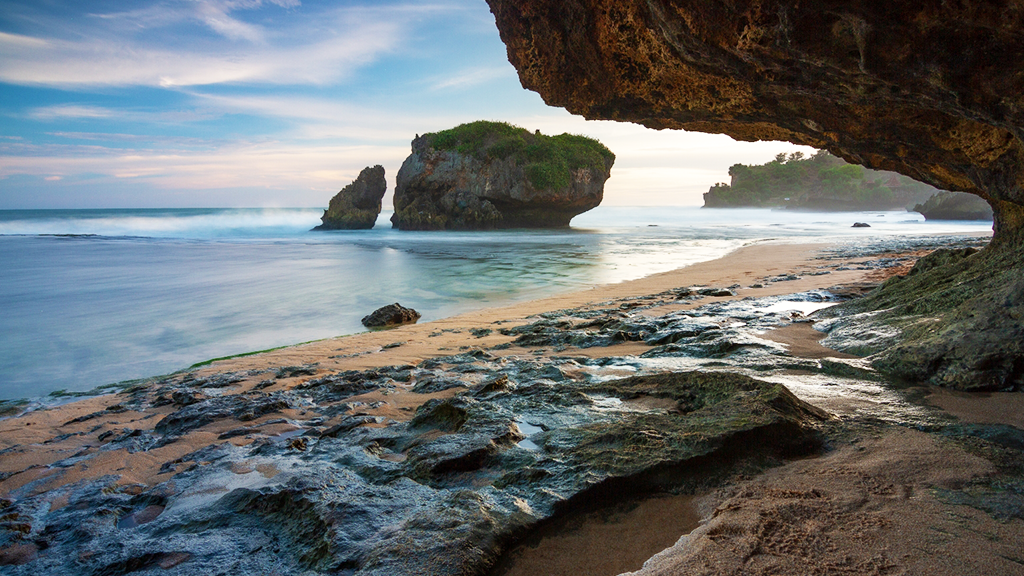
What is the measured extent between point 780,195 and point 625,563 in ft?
285

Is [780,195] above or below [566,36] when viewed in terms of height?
above

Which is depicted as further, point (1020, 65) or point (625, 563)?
point (1020, 65)

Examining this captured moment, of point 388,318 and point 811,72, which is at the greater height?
point 811,72

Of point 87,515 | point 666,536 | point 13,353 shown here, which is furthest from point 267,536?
point 13,353

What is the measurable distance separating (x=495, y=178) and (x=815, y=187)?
58.0 meters

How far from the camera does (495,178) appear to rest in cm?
2995

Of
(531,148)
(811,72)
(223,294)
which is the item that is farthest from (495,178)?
(811,72)

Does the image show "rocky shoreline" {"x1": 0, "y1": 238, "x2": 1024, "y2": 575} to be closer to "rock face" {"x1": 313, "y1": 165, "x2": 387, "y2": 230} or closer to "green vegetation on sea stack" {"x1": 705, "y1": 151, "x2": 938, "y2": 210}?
"rock face" {"x1": 313, "y1": 165, "x2": 387, "y2": 230}

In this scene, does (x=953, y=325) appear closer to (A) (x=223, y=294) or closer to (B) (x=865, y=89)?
(B) (x=865, y=89)

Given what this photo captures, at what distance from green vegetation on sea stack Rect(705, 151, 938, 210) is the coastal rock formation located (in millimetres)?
70337

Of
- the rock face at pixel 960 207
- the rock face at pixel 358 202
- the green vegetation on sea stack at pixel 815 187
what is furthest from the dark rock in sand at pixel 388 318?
the green vegetation on sea stack at pixel 815 187

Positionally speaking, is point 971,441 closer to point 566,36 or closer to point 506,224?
point 566,36

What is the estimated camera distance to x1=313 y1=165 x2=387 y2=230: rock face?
34812 mm

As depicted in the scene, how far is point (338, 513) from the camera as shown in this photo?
1730 mm
